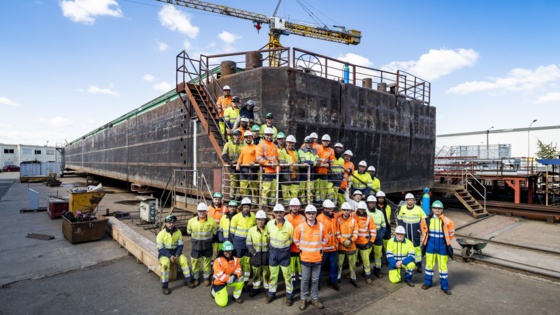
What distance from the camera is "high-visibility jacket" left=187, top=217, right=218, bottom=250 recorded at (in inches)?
253

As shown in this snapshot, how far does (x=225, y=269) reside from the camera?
5695 mm

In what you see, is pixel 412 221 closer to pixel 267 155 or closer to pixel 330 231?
pixel 330 231

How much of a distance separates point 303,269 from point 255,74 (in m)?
6.81

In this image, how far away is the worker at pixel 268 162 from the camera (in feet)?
23.9

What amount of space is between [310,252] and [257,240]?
3.59 feet

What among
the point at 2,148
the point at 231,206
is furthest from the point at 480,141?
the point at 2,148

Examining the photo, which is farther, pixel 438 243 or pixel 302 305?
pixel 438 243

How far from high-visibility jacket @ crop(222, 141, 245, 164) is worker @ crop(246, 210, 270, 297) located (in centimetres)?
260

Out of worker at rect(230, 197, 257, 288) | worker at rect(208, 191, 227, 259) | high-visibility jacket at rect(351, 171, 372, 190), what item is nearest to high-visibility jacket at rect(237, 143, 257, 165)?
worker at rect(208, 191, 227, 259)

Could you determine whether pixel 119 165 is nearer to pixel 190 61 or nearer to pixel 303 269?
pixel 190 61

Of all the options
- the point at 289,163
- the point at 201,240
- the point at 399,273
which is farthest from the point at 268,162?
the point at 399,273

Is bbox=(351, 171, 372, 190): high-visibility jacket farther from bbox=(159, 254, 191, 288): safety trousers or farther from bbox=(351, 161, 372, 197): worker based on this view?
bbox=(159, 254, 191, 288): safety trousers

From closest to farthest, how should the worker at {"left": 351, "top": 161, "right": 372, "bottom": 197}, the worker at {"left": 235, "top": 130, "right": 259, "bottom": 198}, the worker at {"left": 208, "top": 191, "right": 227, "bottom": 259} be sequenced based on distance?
the worker at {"left": 208, "top": 191, "right": 227, "bottom": 259} < the worker at {"left": 235, "top": 130, "right": 259, "bottom": 198} < the worker at {"left": 351, "top": 161, "right": 372, "bottom": 197}

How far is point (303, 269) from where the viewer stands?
5.58 m
